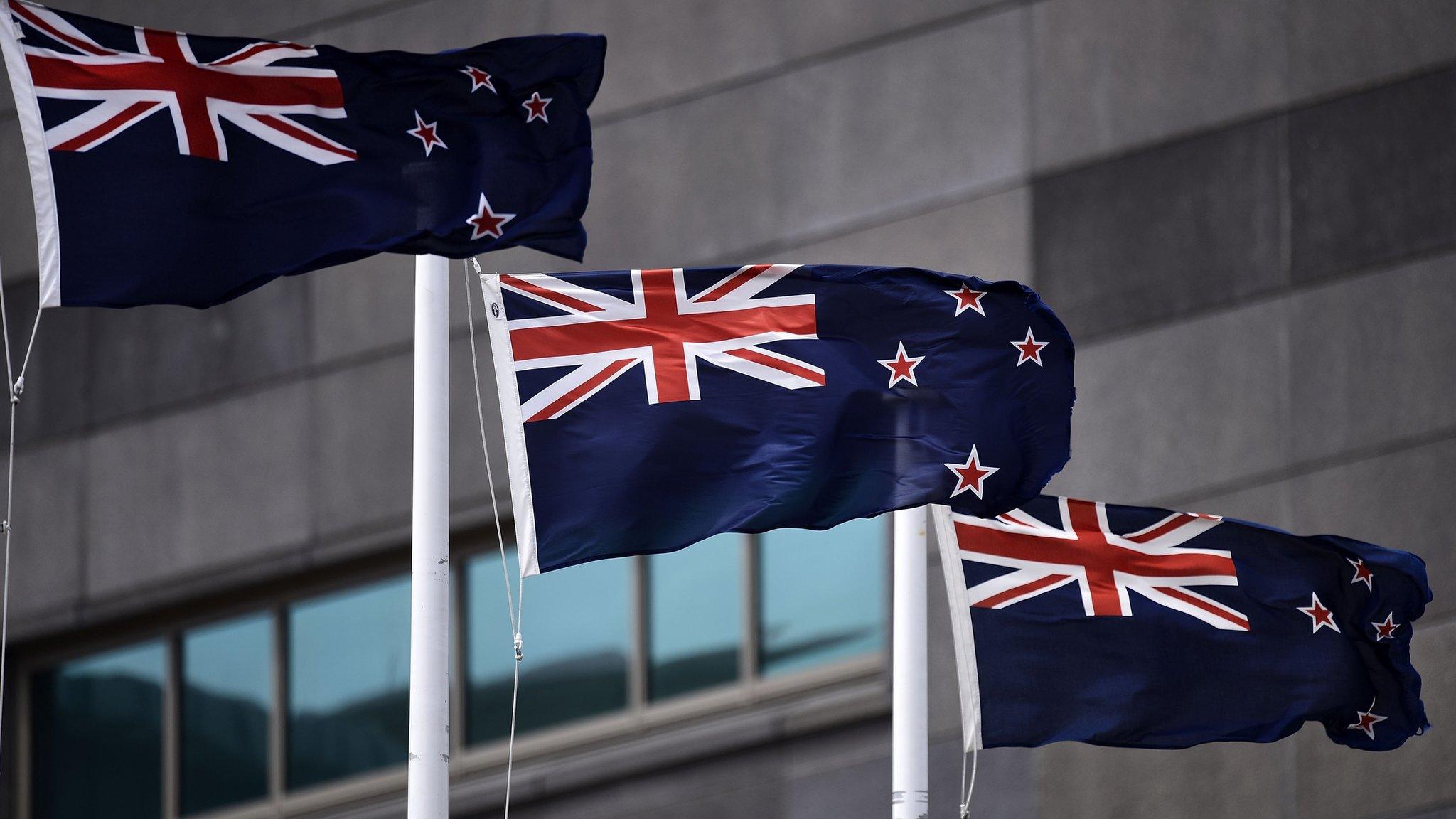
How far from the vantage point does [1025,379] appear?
13031 millimetres

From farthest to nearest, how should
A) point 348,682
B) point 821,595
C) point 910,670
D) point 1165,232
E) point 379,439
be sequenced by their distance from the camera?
point 348,682
point 379,439
point 821,595
point 1165,232
point 910,670

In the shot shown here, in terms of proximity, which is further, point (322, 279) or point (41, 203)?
point (322, 279)

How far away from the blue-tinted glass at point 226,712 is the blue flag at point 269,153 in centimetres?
1034

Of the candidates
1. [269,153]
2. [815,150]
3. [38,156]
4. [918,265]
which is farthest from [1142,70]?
[38,156]

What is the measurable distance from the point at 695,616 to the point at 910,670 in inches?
242

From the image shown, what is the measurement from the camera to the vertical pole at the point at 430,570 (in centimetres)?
1125

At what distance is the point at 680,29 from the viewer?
799 inches

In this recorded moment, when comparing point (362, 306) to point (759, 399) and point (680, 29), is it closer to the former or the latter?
point (680, 29)

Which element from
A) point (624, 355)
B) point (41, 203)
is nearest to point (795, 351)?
point (624, 355)

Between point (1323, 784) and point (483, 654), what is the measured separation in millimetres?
7377

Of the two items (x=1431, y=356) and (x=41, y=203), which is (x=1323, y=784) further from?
(x=41, y=203)

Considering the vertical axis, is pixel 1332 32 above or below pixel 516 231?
above

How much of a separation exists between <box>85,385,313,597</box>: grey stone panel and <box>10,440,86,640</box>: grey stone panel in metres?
0.16

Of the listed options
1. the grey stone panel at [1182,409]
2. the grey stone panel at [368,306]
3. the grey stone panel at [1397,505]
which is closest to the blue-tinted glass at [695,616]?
the grey stone panel at [368,306]
